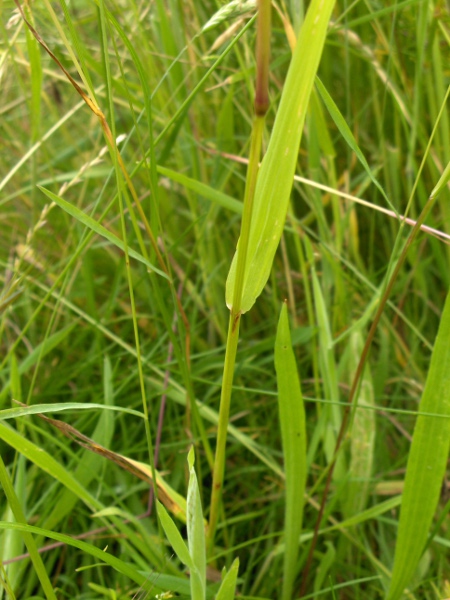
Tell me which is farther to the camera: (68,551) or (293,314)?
(293,314)

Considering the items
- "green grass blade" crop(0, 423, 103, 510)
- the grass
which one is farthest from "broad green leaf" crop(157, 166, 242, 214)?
"green grass blade" crop(0, 423, 103, 510)

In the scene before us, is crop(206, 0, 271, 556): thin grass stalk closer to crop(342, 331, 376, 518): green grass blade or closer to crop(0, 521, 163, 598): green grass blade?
crop(0, 521, 163, 598): green grass blade

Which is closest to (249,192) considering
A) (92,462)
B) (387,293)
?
(387,293)

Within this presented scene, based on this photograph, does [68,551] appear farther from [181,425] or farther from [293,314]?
[293,314]

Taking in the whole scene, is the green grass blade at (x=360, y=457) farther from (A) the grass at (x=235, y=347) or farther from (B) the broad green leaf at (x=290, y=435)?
(B) the broad green leaf at (x=290, y=435)

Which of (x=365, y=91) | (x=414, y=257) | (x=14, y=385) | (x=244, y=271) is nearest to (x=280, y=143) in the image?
(x=244, y=271)

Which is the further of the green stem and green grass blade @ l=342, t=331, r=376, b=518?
green grass blade @ l=342, t=331, r=376, b=518

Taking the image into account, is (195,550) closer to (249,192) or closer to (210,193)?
(249,192)
